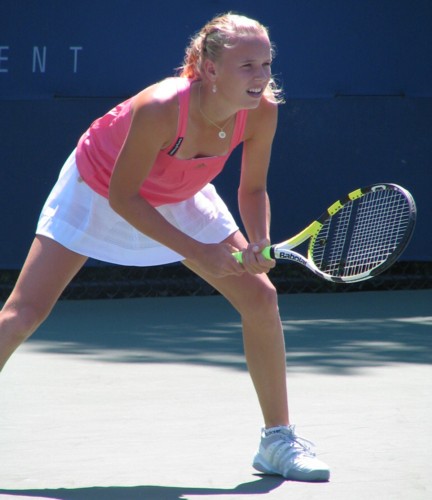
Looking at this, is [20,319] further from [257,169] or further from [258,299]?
[257,169]

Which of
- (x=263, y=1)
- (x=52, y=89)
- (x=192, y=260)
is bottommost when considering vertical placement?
(x=192, y=260)

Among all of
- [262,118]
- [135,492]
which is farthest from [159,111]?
[135,492]

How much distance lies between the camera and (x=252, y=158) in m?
3.29

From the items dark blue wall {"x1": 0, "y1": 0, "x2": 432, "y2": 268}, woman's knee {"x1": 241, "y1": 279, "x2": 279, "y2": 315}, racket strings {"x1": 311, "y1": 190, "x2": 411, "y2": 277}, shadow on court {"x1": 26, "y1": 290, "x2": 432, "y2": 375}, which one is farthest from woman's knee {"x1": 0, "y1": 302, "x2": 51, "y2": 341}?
dark blue wall {"x1": 0, "y1": 0, "x2": 432, "y2": 268}

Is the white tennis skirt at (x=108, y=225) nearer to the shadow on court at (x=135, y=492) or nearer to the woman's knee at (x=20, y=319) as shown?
the woman's knee at (x=20, y=319)

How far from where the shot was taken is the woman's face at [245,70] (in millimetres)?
3014

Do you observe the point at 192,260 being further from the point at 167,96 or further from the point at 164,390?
the point at 164,390

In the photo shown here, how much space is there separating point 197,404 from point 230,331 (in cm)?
165

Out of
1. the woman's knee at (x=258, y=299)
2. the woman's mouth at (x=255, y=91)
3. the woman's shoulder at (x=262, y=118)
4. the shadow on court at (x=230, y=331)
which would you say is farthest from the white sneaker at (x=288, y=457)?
the shadow on court at (x=230, y=331)

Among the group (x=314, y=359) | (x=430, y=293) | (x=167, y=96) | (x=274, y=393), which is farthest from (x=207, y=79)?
(x=430, y=293)

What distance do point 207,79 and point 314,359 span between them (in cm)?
218

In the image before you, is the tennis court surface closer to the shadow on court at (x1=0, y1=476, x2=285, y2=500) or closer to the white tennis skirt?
the shadow on court at (x1=0, y1=476, x2=285, y2=500)

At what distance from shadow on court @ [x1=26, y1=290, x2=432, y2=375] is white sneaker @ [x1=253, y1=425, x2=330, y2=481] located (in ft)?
4.95

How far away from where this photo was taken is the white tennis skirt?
10.6 ft
